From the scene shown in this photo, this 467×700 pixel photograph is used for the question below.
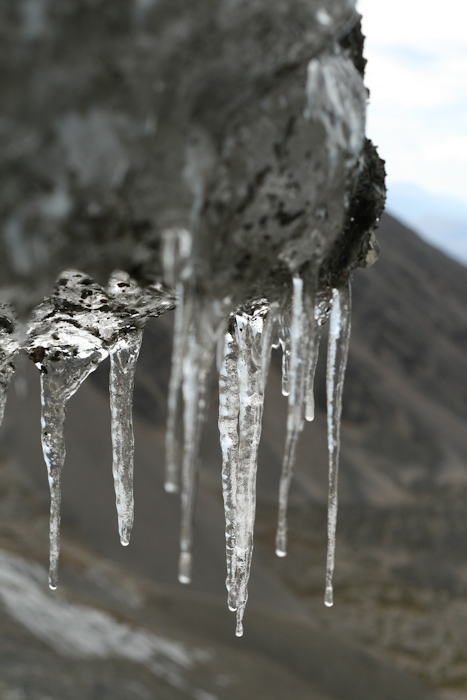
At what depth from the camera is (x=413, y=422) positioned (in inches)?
965

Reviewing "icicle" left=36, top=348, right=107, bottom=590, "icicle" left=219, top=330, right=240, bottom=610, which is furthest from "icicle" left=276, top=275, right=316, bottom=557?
"icicle" left=36, top=348, right=107, bottom=590

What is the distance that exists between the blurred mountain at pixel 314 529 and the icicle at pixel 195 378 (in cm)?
59

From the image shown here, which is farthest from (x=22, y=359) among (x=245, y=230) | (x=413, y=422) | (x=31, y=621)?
(x=413, y=422)

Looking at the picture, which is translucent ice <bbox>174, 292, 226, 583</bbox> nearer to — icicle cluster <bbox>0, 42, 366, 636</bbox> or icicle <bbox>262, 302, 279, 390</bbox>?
icicle cluster <bbox>0, 42, 366, 636</bbox>

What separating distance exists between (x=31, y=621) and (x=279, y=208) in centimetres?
864

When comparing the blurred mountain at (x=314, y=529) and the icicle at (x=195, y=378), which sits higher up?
the icicle at (x=195, y=378)

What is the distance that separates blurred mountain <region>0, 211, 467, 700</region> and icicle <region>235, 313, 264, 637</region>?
55 cm

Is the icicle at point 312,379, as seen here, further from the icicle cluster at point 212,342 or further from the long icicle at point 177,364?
the long icicle at point 177,364

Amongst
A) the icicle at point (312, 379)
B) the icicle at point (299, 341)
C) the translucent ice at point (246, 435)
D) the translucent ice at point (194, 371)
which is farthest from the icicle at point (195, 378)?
the translucent ice at point (246, 435)

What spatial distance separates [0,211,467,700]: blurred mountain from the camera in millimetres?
10906

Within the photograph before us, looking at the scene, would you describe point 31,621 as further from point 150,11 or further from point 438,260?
point 438,260

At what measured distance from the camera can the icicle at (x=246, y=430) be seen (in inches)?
70.3

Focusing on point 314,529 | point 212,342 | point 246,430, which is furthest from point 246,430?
point 314,529

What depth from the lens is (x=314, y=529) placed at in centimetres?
1864
